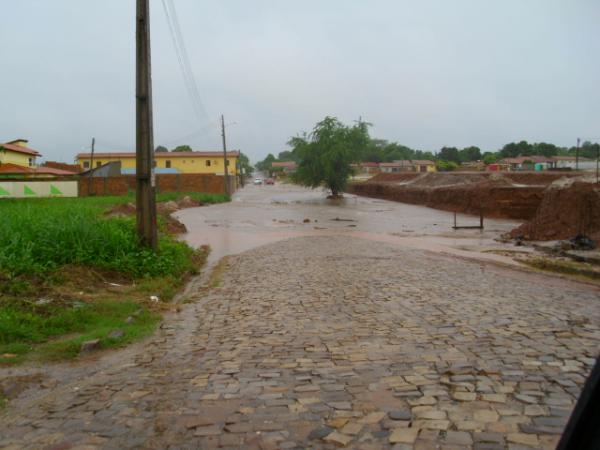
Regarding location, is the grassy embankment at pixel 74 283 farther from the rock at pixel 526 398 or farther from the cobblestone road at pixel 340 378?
the rock at pixel 526 398

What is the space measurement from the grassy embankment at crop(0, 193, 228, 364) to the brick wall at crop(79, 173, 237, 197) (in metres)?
32.3

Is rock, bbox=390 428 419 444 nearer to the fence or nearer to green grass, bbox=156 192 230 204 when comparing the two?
the fence

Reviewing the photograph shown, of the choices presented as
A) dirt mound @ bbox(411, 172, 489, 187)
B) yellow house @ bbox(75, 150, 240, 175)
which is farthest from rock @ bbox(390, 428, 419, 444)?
yellow house @ bbox(75, 150, 240, 175)

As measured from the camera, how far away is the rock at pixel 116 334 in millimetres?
6719

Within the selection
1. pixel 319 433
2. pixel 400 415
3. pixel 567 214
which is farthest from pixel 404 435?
pixel 567 214

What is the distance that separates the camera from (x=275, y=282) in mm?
10766

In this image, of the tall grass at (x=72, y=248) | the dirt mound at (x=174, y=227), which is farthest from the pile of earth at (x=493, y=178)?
the tall grass at (x=72, y=248)

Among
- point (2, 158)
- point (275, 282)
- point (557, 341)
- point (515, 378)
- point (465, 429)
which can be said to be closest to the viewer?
point (465, 429)

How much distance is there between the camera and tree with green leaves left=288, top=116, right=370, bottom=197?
5078cm

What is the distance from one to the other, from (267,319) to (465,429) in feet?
13.3

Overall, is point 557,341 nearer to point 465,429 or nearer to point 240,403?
point 465,429

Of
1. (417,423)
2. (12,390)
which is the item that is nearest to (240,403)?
(417,423)

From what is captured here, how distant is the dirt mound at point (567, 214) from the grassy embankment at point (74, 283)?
13.2 metres

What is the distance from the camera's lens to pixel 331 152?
50219 millimetres
